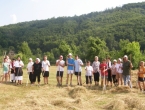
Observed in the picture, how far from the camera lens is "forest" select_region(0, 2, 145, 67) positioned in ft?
191

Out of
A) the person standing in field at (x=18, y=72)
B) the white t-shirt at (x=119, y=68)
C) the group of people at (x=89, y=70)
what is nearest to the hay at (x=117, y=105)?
the group of people at (x=89, y=70)

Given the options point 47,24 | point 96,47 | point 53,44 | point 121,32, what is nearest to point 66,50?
point 96,47

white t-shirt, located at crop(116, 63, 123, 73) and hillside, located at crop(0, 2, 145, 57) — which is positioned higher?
hillside, located at crop(0, 2, 145, 57)

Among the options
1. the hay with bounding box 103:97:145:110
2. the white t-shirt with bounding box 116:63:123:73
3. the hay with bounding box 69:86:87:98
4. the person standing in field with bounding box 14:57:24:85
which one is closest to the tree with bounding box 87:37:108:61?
the person standing in field with bounding box 14:57:24:85

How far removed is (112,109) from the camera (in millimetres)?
8664

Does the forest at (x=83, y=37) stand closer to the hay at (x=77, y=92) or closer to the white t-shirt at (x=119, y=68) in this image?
the white t-shirt at (x=119, y=68)

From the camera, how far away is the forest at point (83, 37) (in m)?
58.1

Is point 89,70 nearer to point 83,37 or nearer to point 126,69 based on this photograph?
point 126,69

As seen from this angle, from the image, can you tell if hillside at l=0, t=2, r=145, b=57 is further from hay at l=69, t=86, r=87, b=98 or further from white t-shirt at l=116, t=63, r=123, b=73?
hay at l=69, t=86, r=87, b=98

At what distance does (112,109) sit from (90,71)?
5.86 m

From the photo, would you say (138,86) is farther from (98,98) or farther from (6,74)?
(6,74)

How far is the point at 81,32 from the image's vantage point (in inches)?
4665

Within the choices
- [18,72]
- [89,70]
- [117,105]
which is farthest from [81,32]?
[117,105]

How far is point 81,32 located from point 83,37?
29.9 ft
